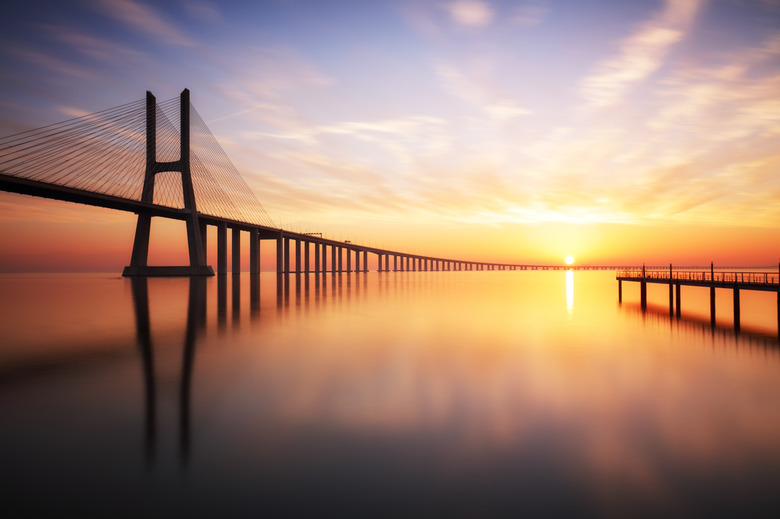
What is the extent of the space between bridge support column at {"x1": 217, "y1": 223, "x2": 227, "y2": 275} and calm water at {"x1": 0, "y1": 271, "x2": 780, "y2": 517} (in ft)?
220

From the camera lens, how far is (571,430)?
31.3ft

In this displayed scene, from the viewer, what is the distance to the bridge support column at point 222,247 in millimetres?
86312

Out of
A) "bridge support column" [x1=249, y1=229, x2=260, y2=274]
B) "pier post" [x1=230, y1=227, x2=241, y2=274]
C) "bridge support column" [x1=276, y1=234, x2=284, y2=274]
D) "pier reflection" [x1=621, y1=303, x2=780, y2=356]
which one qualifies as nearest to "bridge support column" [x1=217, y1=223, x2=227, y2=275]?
"pier post" [x1=230, y1=227, x2=241, y2=274]

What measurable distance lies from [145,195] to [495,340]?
66001 mm

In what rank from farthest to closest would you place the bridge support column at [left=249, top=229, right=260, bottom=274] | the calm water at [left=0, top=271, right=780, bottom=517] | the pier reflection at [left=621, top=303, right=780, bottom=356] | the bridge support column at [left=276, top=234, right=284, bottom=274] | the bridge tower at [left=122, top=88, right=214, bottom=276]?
1. the bridge support column at [left=276, top=234, right=284, bottom=274]
2. the bridge support column at [left=249, top=229, right=260, bottom=274]
3. the bridge tower at [left=122, top=88, right=214, bottom=276]
4. the pier reflection at [left=621, top=303, right=780, bottom=356]
5. the calm water at [left=0, top=271, right=780, bottom=517]

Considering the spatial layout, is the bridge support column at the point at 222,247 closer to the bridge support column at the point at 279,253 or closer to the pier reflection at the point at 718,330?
the bridge support column at the point at 279,253

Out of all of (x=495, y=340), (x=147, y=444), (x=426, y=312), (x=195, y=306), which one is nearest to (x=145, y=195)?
(x=195, y=306)

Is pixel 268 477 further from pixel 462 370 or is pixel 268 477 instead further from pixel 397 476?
pixel 462 370

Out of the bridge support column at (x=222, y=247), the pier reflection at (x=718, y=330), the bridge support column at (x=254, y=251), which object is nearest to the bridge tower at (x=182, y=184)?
the bridge support column at (x=222, y=247)

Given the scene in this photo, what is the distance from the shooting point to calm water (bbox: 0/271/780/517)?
6.50 m

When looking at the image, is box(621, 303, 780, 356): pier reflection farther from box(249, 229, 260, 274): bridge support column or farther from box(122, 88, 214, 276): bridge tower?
box(249, 229, 260, 274): bridge support column

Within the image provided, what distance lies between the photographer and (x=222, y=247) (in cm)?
8962

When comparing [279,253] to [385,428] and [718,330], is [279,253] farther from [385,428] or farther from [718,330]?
[385,428]

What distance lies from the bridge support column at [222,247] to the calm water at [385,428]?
220 ft
